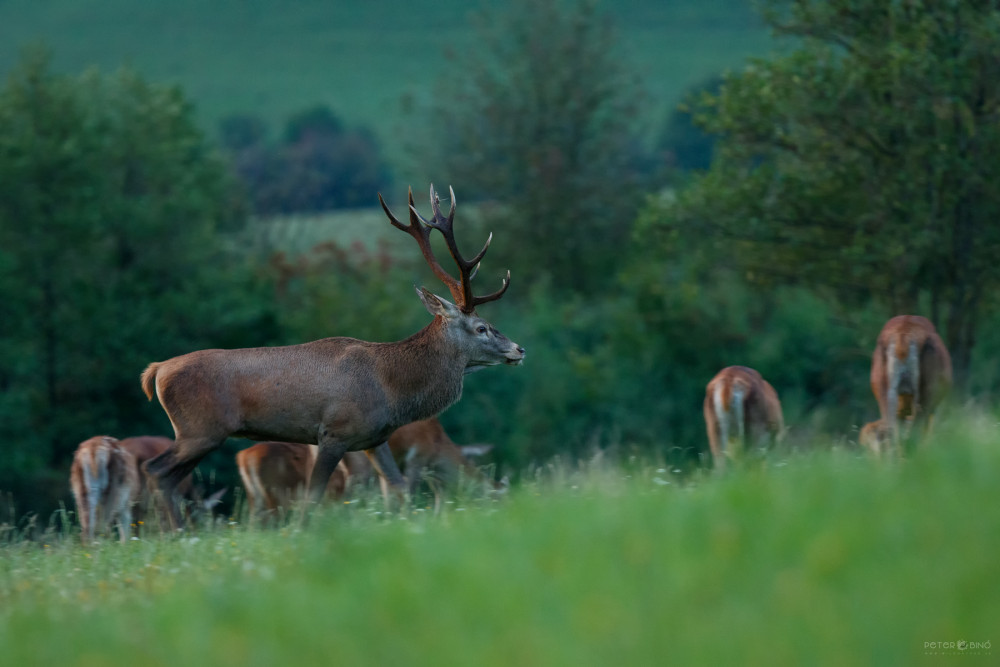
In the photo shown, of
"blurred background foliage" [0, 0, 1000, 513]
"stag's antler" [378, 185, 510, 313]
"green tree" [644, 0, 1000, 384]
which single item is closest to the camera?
"stag's antler" [378, 185, 510, 313]

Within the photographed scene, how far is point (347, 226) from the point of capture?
52344 mm

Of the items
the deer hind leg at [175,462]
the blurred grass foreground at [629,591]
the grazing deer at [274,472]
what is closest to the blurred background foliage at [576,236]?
the deer hind leg at [175,462]

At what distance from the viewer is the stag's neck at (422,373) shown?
1023 cm

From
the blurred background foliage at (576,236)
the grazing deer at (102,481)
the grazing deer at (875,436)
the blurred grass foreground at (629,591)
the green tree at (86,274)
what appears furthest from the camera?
the green tree at (86,274)

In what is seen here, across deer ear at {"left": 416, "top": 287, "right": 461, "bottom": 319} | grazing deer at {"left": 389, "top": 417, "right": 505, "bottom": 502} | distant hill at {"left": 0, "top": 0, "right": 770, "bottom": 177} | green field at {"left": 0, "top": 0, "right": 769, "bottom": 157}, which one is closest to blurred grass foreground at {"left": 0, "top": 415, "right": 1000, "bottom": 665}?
deer ear at {"left": 416, "top": 287, "right": 461, "bottom": 319}

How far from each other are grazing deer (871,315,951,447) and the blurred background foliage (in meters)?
1.87

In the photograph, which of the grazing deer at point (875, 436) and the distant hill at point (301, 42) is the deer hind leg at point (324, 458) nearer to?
the grazing deer at point (875, 436)

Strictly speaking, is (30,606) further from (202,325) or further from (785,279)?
(202,325)

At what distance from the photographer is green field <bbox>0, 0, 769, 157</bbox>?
8006cm

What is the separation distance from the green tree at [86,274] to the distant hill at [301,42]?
147 feet

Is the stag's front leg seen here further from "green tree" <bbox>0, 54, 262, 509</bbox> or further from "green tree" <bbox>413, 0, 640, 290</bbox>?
"green tree" <bbox>413, 0, 640, 290</bbox>

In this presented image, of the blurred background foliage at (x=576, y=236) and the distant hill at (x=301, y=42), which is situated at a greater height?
the distant hill at (x=301, y=42)

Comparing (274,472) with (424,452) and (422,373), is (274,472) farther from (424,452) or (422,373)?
(422,373)

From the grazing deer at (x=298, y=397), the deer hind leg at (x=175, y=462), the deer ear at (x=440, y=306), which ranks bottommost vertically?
the deer hind leg at (x=175, y=462)
